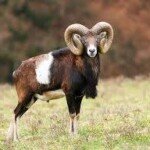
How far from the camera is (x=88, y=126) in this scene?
1644 centimetres

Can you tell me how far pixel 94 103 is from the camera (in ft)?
74.4

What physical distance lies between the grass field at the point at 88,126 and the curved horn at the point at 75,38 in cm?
174

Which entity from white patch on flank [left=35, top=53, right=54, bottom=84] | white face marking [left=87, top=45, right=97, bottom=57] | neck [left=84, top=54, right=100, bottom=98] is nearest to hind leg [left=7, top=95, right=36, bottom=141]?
white patch on flank [left=35, top=53, right=54, bottom=84]

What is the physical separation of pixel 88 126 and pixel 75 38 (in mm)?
2044

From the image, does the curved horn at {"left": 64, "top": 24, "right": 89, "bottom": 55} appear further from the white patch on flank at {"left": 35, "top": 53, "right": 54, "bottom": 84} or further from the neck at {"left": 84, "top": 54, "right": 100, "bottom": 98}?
the white patch on flank at {"left": 35, "top": 53, "right": 54, "bottom": 84}

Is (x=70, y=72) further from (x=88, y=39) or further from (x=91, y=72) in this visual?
(x=88, y=39)

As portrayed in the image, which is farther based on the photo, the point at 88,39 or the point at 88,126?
the point at 88,126

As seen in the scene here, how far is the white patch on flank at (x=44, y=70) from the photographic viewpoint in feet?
52.0

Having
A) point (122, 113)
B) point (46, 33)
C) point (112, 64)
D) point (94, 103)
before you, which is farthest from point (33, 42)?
point (122, 113)

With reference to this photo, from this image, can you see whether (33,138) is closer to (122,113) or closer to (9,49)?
(122,113)

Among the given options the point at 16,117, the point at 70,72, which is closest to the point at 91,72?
the point at 70,72

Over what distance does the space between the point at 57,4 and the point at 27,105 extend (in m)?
35.8

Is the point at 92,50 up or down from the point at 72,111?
up

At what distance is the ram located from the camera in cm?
1551
